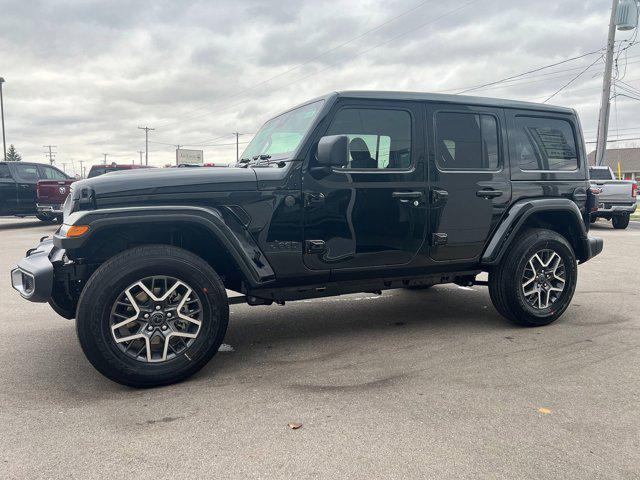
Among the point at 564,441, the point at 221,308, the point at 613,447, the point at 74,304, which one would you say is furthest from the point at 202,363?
the point at 613,447

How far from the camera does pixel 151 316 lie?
3.14 m

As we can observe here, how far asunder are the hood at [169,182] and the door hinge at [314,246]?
1.86 ft

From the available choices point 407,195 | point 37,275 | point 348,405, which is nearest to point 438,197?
point 407,195

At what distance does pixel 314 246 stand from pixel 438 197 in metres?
1.14

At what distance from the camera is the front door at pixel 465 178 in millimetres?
4027

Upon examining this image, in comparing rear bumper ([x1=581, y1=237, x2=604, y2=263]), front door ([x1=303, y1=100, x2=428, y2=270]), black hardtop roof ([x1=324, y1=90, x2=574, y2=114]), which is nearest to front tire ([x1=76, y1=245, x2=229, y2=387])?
front door ([x1=303, y1=100, x2=428, y2=270])

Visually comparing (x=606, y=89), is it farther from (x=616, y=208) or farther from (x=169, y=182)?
(x=169, y=182)

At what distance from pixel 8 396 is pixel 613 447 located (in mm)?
3418

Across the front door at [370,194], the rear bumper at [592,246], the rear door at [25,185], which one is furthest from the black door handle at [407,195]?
the rear door at [25,185]

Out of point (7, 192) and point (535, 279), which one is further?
point (7, 192)

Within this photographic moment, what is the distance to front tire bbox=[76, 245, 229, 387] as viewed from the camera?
2990 millimetres

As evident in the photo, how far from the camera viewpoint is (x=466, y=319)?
4.78 m

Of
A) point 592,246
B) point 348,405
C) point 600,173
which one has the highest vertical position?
point 600,173

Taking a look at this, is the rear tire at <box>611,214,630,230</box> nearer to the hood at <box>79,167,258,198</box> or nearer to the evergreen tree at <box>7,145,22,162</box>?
the hood at <box>79,167,258,198</box>
